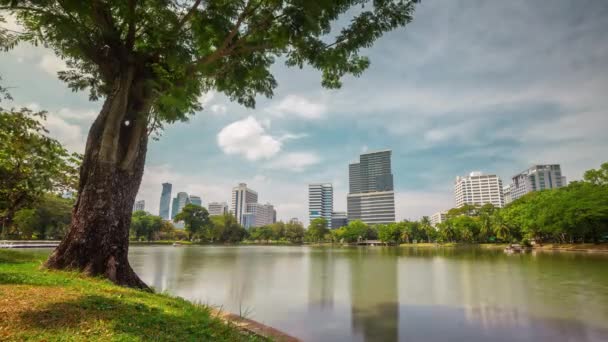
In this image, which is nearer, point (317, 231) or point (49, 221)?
point (49, 221)

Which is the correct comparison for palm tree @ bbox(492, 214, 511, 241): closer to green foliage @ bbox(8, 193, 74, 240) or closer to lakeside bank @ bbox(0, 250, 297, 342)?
lakeside bank @ bbox(0, 250, 297, 342)

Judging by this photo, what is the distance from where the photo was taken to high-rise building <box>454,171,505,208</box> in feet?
542

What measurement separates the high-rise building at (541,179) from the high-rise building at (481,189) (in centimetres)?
1169

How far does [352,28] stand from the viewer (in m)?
6.61

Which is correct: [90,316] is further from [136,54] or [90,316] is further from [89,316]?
[136,54]

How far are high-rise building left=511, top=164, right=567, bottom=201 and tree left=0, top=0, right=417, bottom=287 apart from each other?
177m

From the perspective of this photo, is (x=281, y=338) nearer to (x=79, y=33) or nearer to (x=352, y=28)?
(x=352, y=28)

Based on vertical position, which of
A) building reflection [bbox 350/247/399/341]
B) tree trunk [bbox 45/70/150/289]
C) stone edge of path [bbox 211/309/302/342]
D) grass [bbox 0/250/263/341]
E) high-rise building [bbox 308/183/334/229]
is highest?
high-rise building [bbox 308/183/334/229]

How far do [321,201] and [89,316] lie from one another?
17960 cm

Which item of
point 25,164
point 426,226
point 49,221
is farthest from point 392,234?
point 25,164

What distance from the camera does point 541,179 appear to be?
5842 inches

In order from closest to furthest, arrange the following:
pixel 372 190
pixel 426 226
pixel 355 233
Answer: pixel 426 226, pixel 355 233, pixel 372 190

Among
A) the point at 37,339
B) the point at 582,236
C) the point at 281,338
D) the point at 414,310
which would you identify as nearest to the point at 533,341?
the point at 414,310

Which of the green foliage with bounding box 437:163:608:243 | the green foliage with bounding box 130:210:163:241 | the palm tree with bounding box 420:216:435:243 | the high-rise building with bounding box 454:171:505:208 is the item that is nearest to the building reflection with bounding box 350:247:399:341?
the green foliage with bounding box 437:163:608:243
